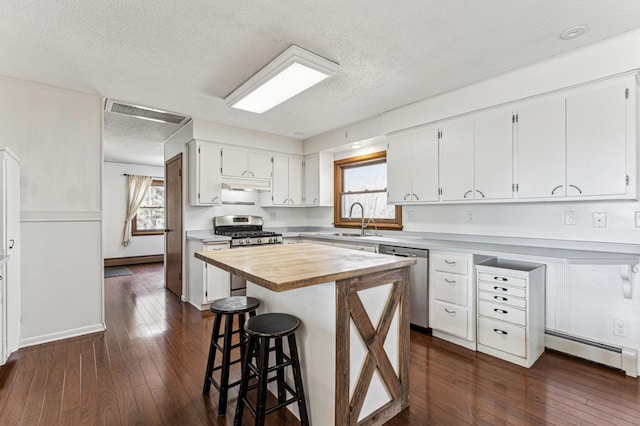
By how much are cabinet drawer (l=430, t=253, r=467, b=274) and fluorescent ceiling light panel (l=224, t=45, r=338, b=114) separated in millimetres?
2001

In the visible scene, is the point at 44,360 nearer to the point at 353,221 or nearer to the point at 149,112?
the point at 149,112

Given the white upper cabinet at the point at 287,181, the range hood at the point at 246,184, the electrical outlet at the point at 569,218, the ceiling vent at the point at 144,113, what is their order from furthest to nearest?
the white upper cabinet at the point at 287,181, the range hood at the point at 246,184, the ceiling vent at the point at 144,113, the electrical outlet at the point at 569,218

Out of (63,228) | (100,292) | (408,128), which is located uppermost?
(408,128)

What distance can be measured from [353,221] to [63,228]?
359cm

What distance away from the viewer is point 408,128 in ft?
12.0

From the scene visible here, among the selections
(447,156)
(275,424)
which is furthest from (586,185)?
(275,424)

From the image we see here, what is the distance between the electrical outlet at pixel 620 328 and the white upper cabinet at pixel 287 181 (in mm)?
4036

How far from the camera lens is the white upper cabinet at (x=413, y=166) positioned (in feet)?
11.3

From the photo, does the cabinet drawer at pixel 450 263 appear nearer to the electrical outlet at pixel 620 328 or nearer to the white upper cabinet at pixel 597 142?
the white upper cabinet at pixel 597 142

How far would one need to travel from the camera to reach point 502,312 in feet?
8.51

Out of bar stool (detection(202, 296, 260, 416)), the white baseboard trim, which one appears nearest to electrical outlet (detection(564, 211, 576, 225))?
bar stool (detection(202, 296, 260, 416))

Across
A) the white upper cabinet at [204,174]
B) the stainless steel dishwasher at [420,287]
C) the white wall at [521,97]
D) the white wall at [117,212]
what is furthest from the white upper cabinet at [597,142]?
the white wall at [117,212]

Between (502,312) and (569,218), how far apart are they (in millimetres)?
1022

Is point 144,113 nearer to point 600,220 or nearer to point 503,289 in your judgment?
point 503,289
